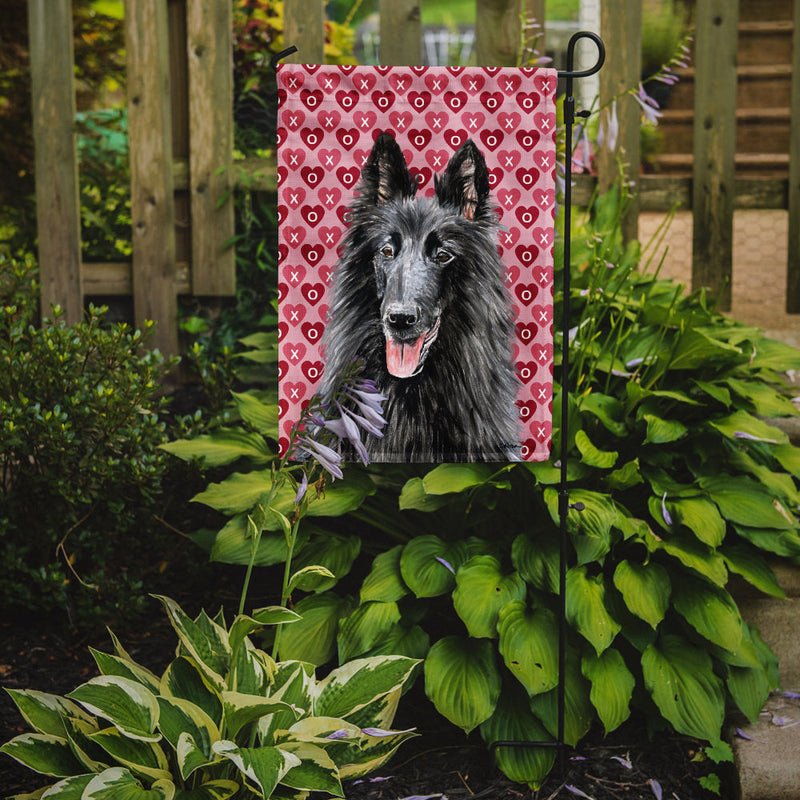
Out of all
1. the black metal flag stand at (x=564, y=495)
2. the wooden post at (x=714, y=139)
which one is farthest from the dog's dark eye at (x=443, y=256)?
the wooden post at (x=714, y=139)

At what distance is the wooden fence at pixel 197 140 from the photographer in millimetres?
3445

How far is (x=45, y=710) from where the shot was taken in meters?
1.81

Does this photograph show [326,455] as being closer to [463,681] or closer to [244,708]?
[244,708]

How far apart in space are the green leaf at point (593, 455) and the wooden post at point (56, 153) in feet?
7.43

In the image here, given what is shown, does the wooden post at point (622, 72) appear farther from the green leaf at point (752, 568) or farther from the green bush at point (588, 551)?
the green leaf at point (752, 568)

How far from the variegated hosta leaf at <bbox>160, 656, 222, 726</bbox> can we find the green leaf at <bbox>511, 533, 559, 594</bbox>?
0.84m

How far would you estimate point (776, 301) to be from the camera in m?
4.87

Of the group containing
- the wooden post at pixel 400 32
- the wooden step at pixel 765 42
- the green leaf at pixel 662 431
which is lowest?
the green leaf at pixel 662 431

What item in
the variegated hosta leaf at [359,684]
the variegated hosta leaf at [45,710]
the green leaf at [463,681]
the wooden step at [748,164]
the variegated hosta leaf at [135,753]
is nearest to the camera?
the variegated hosta leaf at [135,753]

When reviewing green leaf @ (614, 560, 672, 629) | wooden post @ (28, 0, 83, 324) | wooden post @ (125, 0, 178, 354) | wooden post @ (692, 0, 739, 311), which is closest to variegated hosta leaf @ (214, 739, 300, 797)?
green leaf @ (614, 560, 672, 629)

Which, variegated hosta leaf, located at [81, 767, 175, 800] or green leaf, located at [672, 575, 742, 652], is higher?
green leaf, located at [672, 575, 742, 652]

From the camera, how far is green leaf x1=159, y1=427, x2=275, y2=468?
2.55m

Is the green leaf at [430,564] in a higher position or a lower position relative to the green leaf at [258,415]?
lower

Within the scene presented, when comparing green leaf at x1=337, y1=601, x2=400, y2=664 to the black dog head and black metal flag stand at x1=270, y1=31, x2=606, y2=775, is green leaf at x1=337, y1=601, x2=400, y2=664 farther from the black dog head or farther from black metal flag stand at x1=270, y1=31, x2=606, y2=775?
the black dog head
